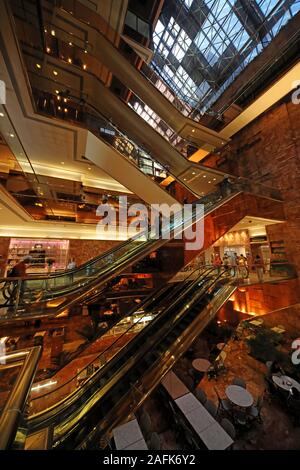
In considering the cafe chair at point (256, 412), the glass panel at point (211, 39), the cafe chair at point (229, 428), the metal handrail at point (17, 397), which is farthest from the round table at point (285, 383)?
the glass panel at point (211, 39)

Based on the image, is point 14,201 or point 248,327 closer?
point 14,201

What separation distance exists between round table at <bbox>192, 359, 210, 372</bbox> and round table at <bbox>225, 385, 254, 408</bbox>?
827 mm

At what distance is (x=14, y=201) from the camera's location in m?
5.94

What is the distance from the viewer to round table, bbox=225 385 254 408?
4481 millimetres

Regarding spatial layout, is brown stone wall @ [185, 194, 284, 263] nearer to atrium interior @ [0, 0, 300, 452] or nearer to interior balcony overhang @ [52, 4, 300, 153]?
atrium interior @ [0, 0, 300, 452]

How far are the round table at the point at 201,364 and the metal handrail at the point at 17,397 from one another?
5.68 meters

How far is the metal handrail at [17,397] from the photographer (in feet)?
2.89

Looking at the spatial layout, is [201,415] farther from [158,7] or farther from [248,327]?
[158,7]

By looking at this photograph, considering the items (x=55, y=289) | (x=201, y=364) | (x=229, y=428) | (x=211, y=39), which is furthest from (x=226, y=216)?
(x=211, y=39)

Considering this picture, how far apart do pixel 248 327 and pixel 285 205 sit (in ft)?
18.5

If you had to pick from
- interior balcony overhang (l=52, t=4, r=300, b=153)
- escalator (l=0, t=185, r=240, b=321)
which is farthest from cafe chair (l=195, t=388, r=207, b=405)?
interior balcony overhang (l=52, t=4, r=300, b=153)

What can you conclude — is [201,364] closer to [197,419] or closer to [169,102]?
[197,419]
